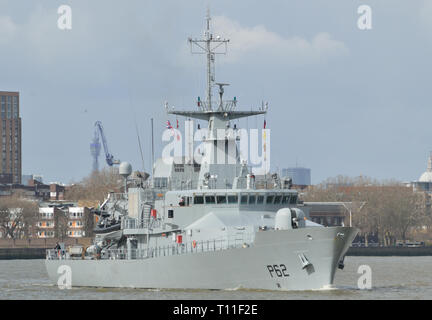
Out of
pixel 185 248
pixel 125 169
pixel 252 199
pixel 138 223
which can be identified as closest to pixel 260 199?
pixel 252 199

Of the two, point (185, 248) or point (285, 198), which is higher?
point (285, 198)

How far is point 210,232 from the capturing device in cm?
5450

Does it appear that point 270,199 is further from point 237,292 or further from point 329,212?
point 329,212

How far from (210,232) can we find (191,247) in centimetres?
131

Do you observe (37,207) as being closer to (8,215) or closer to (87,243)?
(8,215)

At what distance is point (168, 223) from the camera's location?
56.9 m

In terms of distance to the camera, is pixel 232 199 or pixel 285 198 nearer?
pixel 232 199

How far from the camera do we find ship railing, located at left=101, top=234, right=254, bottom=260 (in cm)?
5356

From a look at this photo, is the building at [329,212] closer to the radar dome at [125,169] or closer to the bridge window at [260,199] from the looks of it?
the radar dome at [125,169]

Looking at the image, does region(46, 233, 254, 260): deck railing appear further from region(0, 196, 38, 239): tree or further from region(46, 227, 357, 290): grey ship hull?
region(0, 196, 38, 239): tree

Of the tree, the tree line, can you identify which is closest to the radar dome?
the tree

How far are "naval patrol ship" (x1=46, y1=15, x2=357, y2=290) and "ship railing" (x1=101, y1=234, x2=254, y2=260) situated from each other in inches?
2.3
